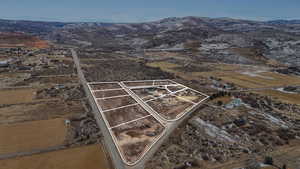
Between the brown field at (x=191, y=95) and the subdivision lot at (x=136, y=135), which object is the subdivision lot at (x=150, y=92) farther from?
the subdivision lot at (x=136, y=135)

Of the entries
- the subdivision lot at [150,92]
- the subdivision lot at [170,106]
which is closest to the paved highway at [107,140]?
the subdivision lot at [170,106]

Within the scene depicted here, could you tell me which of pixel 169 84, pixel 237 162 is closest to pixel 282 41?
pixel 169 84

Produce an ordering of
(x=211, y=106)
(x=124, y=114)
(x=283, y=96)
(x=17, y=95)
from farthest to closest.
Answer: (x=283, y=96), (x=17, y=95), (x=211, y=106), (x=124, y=114)

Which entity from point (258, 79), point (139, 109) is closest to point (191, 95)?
point (139, 109)

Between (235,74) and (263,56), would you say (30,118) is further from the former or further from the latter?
(263,56)

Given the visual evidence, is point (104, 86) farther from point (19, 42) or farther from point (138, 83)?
point (19, 42)

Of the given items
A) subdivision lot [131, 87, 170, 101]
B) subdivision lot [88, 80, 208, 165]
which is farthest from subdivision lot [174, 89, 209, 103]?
subdivision lot [131, 87, 170, 101]
